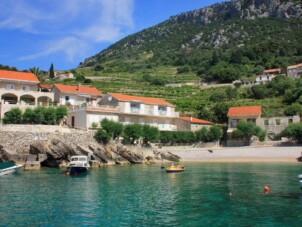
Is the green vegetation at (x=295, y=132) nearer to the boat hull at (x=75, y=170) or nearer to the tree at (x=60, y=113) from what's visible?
the tree at (x=60, y=113)

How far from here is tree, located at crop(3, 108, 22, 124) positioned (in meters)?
60.5

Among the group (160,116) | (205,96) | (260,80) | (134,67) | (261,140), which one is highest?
A: (134,67)

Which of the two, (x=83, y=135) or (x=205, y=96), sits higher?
(x=205, y=96)

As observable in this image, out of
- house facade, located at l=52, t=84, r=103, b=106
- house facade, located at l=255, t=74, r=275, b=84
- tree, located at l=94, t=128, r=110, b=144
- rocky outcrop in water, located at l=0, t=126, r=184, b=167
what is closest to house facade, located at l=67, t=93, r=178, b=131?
house facade, located at l=52, t=84, r=103, b=106

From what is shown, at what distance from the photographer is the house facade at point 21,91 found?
2712 inches

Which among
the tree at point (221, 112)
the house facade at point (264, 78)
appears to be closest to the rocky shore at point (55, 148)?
the tree at point (221, 112)

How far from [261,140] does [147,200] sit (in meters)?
54.3

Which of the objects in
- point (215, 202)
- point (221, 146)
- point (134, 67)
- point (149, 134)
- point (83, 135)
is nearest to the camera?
point (215, 202)

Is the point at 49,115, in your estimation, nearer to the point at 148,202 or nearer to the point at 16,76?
the point at 16,76

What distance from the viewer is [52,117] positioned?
208ft

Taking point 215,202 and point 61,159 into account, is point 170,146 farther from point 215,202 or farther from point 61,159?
point 215,202

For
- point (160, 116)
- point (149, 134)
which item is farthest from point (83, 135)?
point (160, 116)

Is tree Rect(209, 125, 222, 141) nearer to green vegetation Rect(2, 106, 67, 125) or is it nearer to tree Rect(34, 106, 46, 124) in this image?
green vegetation Rect(2, 106, 67, 125)

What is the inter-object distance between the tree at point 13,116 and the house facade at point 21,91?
537 cm
